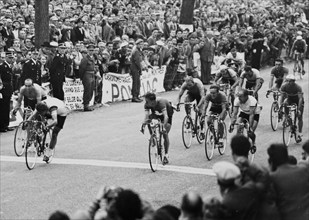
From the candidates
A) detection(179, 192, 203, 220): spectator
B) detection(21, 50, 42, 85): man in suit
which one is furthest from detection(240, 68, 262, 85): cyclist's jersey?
detection(179, 192, 203, 220): spectator

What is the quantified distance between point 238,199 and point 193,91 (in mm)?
12183

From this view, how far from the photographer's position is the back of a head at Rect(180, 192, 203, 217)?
705 cm

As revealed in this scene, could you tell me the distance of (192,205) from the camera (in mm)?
7047

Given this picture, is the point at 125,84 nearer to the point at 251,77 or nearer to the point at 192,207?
the point at 251,77

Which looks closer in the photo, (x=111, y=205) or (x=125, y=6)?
(x=111, y=205)

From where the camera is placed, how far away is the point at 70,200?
14.4m

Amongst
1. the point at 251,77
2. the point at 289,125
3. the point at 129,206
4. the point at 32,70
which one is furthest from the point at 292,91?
the point at 129,206

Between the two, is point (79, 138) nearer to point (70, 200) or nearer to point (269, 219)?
point (70, 200)

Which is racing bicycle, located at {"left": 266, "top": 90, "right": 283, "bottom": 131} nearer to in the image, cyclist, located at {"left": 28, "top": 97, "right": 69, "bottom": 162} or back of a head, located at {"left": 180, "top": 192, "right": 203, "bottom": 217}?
cyclist, located at {"left": 28, "top": 97, "right": 69, "bottom": 162}

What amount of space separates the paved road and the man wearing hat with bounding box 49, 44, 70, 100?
3.39 feet

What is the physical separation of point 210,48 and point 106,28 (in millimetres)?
4446

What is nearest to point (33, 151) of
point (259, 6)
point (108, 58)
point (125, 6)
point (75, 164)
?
point (75, 164)

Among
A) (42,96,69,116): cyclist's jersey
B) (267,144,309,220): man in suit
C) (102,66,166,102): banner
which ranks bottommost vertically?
(102,66,166,102): banner

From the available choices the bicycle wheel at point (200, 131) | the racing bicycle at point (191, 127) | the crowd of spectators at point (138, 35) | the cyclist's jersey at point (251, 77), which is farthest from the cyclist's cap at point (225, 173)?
the crowd of spectators at point (138, 35)
